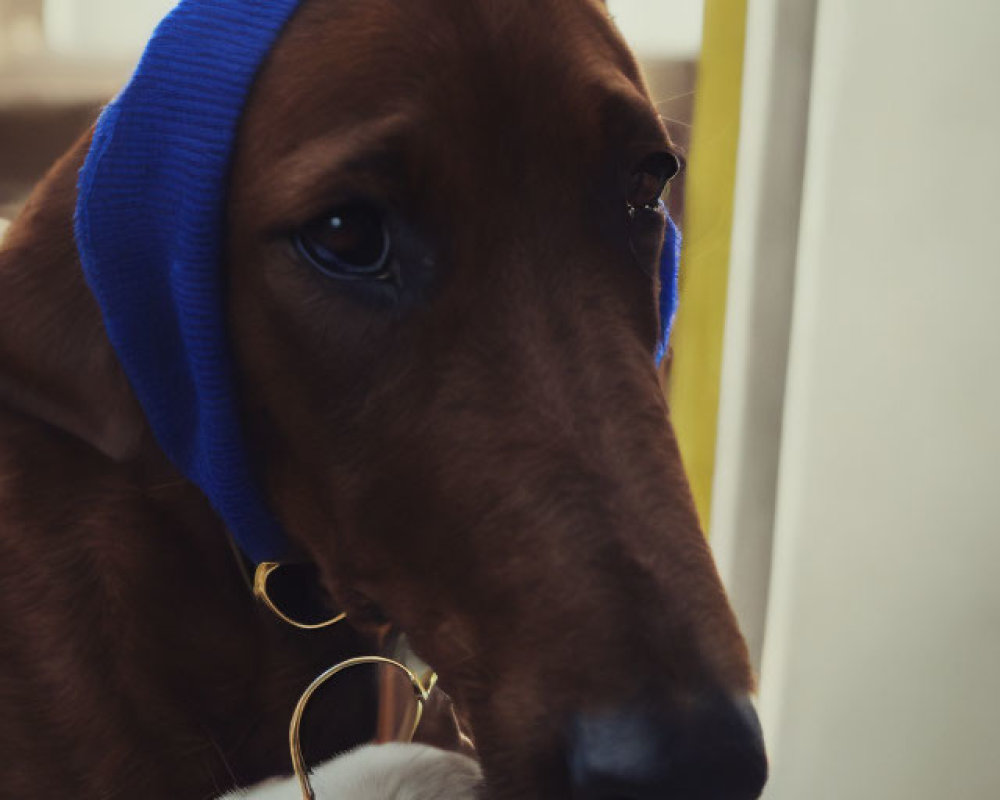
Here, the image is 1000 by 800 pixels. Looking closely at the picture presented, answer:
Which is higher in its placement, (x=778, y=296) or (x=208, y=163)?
(x=208, y=163)

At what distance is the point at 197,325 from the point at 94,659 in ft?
0.95

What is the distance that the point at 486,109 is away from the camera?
71cm

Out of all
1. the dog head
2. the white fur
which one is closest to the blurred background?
the dog head

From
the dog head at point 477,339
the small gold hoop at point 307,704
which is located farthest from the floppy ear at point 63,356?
the small gold hoop at point 307,704


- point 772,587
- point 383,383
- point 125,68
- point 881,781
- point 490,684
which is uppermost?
point 125,68

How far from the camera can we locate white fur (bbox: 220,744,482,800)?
72 cm

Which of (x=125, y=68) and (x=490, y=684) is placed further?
(x=125, y=68)

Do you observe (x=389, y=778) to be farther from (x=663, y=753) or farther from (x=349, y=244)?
(x=349, y=244)

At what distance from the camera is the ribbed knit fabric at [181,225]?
75 centimetres

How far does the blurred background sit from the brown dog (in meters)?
0.49

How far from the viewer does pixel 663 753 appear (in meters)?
0.57

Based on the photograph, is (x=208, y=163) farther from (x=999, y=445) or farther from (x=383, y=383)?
(x=999, y=445)

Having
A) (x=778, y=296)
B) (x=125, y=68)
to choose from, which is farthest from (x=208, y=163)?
(x=778, y=296)

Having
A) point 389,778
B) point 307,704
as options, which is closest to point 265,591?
point 307,704
